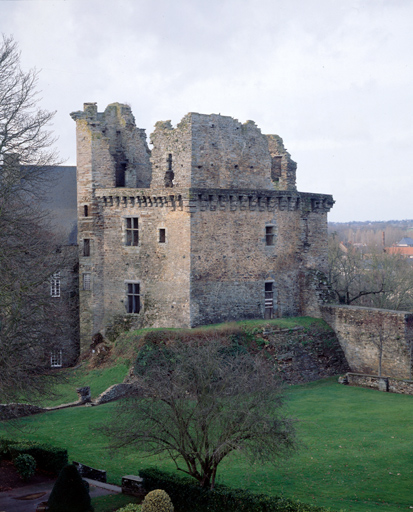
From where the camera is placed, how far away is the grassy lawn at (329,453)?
744 inches

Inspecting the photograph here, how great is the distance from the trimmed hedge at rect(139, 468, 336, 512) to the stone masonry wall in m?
17.1

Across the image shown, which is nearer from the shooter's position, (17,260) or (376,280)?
(17,260)

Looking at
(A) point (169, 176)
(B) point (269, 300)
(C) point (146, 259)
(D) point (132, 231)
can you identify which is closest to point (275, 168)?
(A) point (169, 176)

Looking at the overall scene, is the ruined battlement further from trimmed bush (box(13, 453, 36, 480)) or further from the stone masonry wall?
trimmed bush (box(13, 453, 36, 480))

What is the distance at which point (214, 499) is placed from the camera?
679 inches

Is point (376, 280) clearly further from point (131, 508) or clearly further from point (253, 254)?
point (131, 508)

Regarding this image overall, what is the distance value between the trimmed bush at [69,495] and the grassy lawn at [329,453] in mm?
1674

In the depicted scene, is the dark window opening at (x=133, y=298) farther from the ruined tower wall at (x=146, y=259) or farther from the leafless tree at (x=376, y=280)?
the leafless tree at (x=376, y=280)

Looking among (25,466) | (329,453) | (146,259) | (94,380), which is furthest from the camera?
(146,259)

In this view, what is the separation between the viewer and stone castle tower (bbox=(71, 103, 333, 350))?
33.1 metres

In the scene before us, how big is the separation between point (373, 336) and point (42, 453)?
18543 millimetres

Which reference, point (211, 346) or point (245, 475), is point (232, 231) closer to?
point (211, 346)

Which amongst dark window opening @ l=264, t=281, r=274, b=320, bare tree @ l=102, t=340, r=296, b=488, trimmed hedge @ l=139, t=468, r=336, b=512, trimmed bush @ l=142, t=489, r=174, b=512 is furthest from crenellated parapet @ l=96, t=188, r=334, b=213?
trimmed bush @ l=142, t=489, r=174, b=512

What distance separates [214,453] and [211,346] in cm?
631
